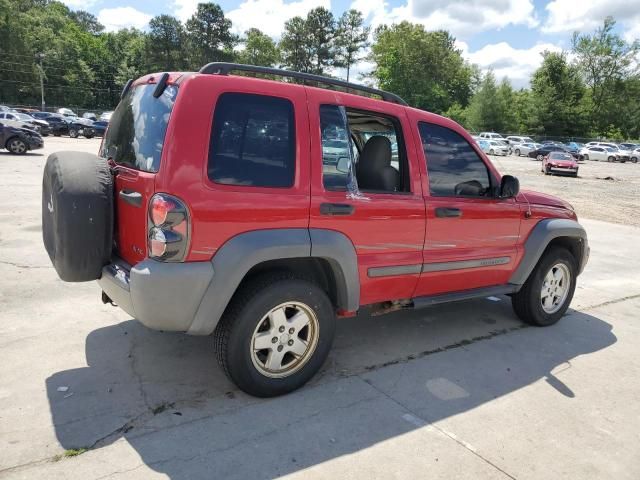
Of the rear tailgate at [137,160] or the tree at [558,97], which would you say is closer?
the rear tailgate at [137,160]

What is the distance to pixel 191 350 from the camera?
376 cm

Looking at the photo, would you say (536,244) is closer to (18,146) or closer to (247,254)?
(247,254)

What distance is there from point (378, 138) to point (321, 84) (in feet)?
2.08

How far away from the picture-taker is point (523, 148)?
154 feet

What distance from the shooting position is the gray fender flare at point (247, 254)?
2799mm

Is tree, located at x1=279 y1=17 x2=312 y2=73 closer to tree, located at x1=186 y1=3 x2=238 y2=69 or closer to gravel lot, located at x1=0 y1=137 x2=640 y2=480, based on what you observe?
tree, located at x1=186 y1=3 x2=238 y2=69

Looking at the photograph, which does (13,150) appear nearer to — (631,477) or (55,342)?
(55,342)

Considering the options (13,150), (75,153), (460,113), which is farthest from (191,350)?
(460,113)

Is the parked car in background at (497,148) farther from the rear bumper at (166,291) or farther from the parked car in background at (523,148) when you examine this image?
the rear bumper at (166,291)

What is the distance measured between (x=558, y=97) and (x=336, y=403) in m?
74.3

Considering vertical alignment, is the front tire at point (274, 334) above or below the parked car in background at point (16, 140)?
below

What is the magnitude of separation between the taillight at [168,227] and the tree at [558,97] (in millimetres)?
72612

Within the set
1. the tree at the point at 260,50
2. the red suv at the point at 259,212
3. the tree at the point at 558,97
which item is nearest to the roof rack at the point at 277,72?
the red suv at the point at 259,212

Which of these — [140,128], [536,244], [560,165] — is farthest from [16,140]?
[560,165]
